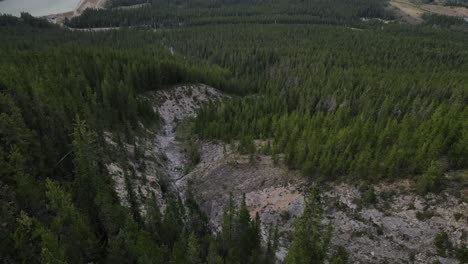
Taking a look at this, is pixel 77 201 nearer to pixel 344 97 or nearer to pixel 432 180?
pixel 432 180

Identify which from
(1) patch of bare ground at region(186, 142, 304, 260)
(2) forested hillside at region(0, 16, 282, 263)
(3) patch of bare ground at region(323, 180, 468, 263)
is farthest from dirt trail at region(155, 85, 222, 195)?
(3) patch of bare ground at region(323, 180, 468, 263)

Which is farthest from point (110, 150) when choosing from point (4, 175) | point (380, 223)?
point (380, 223)

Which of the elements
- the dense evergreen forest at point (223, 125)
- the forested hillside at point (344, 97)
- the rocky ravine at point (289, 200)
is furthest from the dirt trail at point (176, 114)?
the forested hillside at point (344, 97)

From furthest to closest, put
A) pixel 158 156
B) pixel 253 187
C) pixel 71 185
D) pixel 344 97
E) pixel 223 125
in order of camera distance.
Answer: pixel 344 97
pixel 223 125
pixel 158 156
pixel 253 187
pixel 71 185

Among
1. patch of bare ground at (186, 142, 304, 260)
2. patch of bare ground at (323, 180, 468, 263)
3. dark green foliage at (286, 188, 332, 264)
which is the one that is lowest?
patch of bare ground at (186, 142, 304, 260)

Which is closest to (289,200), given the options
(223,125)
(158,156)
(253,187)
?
(253,187)

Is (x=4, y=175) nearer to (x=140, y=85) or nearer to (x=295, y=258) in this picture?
(x=295, y=258)

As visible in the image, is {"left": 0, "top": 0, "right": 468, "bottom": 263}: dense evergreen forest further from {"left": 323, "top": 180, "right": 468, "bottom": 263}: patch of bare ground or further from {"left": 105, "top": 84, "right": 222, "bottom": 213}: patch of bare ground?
{"left": 105, "top": 84, "right": 222, "bottom": 213}: patch of bare ground
